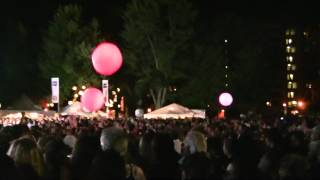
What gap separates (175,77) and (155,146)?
48.1m

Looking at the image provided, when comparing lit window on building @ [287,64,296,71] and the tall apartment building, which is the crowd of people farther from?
lit window on building @ [287,64,296,71]

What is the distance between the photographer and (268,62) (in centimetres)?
6888

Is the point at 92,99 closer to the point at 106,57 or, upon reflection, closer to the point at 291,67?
the point at 106,57

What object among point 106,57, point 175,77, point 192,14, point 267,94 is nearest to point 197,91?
point 175,77

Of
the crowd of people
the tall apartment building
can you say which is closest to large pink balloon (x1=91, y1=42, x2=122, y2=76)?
the crowd of people

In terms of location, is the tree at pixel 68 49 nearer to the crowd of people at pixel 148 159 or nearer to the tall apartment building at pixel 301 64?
the crowd of people at pixel 148 159

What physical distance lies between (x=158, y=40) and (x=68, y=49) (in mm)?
7723

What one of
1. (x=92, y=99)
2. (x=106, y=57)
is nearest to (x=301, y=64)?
(x=92, y=99)

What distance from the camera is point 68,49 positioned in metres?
56.0

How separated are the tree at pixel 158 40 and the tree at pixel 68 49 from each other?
3.25 m

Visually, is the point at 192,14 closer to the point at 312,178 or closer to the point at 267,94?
the point at 267,94

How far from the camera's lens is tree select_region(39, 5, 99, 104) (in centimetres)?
5516

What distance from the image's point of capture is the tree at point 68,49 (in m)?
55.2

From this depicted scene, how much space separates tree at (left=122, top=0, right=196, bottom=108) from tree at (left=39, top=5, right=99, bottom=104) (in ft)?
10.7
